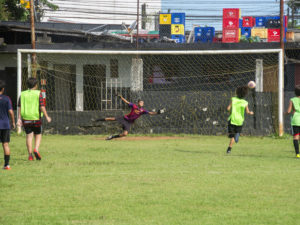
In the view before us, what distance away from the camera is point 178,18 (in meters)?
32.8

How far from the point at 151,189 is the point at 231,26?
22.6 metres

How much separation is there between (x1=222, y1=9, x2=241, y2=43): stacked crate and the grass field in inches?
642

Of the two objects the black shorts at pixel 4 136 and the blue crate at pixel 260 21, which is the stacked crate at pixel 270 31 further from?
the black shorts at pixel 4 136

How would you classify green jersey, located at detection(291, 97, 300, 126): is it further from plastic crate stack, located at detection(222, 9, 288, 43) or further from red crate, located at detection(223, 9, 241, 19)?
red crate, located at detection(223, 9, 241, 19)

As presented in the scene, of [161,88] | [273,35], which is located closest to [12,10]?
[161,88]

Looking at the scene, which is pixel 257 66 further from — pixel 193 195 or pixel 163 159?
pixel 193 195

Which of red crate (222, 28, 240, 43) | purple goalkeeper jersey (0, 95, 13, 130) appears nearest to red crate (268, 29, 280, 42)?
red crate (222, 28, 240, 43)

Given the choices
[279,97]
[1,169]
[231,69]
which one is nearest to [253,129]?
[279,97]

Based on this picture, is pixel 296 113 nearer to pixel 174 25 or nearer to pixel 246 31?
pixel 174 25

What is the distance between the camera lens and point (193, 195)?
7.55 metres

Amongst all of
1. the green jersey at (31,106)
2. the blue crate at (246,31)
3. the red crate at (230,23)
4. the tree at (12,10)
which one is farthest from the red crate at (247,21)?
the green jersey at (31,106)

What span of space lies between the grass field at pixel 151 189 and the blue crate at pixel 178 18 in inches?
782

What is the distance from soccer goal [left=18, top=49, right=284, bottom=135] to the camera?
70.9 feet

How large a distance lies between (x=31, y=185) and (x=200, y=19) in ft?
84.9
